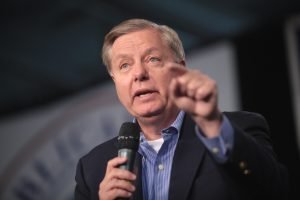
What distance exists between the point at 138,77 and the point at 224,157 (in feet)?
1.72

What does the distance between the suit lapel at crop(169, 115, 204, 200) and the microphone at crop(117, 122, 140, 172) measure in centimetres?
14

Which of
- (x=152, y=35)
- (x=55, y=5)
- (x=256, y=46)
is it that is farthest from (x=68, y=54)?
(x=152, y=35)

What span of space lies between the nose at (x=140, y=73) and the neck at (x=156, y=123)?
0.14 m

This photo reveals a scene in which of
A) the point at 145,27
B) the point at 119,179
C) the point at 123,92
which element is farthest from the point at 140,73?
the point at 119,179

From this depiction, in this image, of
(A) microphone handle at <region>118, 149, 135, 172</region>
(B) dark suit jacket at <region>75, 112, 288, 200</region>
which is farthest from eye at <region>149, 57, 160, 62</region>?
(A) microphone handle at <region>118, 149, 135, 172</region>

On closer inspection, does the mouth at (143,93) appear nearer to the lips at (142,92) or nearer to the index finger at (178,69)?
the lips at (142,92)

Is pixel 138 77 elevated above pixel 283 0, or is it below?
below

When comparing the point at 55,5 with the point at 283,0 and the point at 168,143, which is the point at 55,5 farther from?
the point at 168,143

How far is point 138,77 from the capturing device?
157 centimetres

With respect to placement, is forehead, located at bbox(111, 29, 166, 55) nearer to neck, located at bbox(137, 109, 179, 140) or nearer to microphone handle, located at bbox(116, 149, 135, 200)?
neck, located at bbox(137, 109, 179, 140)

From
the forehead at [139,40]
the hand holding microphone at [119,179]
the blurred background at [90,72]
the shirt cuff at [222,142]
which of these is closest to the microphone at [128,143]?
the hand holding microphone at [119,179]

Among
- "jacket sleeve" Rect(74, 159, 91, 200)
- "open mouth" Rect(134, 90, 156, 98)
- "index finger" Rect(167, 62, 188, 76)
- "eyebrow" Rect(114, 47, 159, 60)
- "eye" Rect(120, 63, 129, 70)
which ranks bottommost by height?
"jacket sleeve" Rect(74, 159, 91, 200)

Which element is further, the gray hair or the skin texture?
the gray hair

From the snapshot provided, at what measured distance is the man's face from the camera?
1568mm
